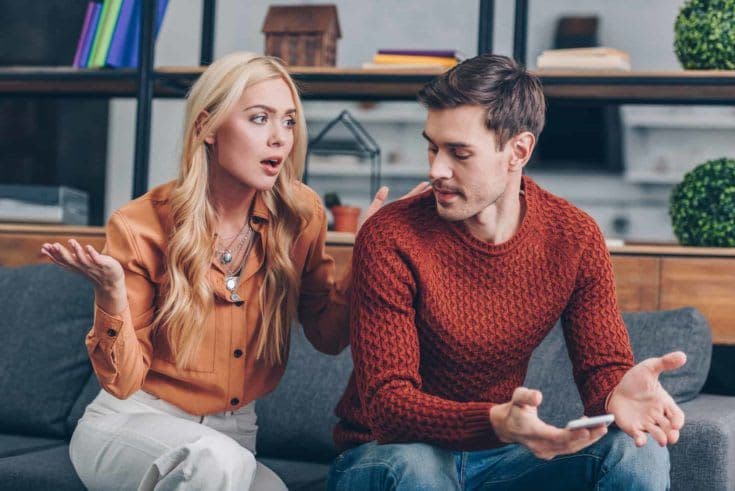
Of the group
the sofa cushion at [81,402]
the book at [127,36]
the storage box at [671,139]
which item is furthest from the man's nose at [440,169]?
the storage box at [671,139]

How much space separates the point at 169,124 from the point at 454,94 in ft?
9.29

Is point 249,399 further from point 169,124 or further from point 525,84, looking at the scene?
point 169,124

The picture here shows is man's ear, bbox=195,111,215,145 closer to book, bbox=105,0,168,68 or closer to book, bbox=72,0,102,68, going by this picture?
book, bbox=105,0,168,68

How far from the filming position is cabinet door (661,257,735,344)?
7.77 feet

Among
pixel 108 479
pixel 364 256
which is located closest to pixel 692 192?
pixel 364 256

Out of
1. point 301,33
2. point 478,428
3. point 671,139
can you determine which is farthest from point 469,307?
point 671,139

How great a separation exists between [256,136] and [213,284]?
272 millimetres

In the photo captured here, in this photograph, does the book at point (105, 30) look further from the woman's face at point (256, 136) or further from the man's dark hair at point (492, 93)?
the man's dark hair at point (492, 93)

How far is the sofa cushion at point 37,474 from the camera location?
1894 millimetres

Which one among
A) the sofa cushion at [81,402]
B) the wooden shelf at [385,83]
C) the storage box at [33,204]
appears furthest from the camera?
the storage box at [33,204]

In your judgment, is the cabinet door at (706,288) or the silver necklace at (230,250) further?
the cabinet door at (706,288)

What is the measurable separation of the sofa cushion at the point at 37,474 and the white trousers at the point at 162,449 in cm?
9

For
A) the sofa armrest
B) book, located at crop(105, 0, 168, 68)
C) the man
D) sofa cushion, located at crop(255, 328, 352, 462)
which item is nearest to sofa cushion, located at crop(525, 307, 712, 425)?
the sofa armrest

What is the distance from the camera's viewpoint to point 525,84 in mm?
1719
